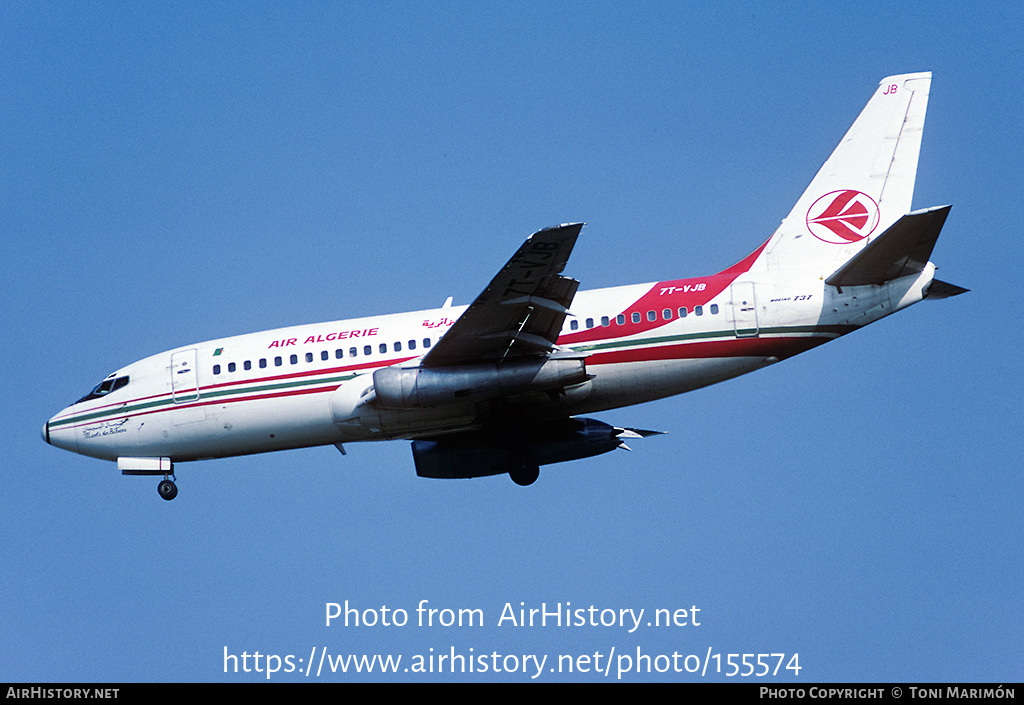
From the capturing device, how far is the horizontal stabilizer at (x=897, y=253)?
1067 inches

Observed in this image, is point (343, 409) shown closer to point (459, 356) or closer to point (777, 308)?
point (459, 356)

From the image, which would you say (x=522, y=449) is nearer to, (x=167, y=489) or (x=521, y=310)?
(x=521, y=310)

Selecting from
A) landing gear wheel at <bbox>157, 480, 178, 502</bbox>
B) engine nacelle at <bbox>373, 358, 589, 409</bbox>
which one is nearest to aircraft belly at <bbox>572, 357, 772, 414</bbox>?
engine nacelle at <bbox>373, 358, 589, 409</bbox>

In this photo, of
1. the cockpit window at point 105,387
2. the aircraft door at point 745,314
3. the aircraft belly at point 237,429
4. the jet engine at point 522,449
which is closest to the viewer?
the aircraft door at point 745,314

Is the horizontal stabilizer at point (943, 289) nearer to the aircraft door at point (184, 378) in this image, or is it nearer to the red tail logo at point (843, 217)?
the red tail logo at point (843, 217)

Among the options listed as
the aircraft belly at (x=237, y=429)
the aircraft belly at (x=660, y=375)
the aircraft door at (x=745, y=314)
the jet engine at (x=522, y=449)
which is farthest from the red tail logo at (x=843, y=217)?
the aircraft belly at (x=237, y=429)

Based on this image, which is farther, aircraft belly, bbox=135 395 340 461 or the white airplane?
aircraft belly, bbox=135 395 340 461

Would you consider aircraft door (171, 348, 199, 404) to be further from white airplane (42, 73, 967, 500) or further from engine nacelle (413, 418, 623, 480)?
engine nacelle (413, 418, 623, 480)

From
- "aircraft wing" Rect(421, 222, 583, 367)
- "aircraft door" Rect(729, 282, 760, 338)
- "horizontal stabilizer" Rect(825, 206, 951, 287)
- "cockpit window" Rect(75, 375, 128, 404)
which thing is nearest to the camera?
"aircraft wing" Rect(421, 222, 583, 367)

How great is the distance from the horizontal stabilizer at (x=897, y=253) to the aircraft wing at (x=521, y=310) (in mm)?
6591

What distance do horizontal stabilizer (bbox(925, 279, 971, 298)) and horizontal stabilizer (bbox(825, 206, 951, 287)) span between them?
0.45 m

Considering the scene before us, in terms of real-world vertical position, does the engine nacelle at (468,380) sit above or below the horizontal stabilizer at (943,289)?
below

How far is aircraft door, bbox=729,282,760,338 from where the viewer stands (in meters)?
29.6

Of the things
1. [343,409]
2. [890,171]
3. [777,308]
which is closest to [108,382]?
[343,409]
